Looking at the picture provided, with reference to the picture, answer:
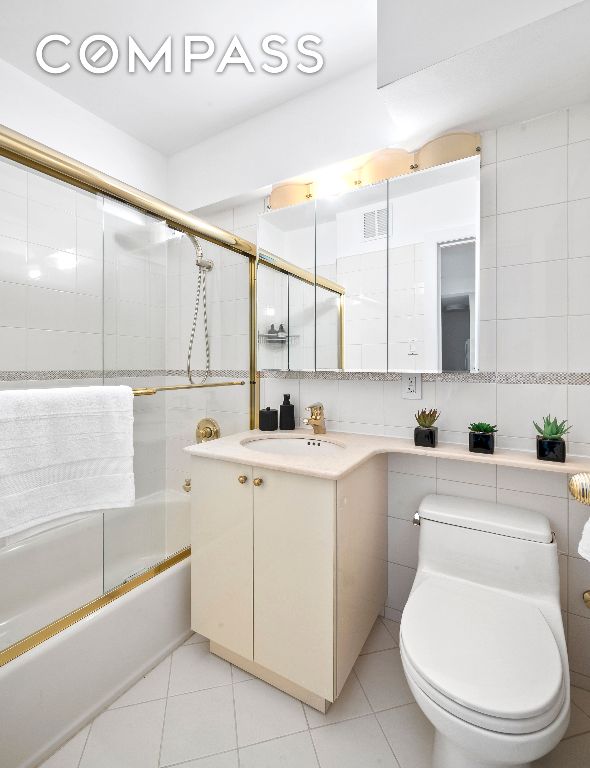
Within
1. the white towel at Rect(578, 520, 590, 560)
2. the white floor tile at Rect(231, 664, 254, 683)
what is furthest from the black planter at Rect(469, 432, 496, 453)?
the white floor tile at Rect(231, 664, 254, 683)

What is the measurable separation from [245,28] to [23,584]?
228 centimetres

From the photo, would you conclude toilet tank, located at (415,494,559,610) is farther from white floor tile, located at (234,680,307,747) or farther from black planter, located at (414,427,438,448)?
white floor tile, located at (234,680,307,747)

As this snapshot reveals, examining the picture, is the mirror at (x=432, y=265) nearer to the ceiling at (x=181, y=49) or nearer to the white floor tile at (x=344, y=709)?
the ceiling at (x=181, y=49)

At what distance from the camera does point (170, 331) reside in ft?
6.57

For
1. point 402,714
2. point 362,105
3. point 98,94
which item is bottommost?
point 402,714

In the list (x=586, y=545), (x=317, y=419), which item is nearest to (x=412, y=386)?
(x=317, y=419)

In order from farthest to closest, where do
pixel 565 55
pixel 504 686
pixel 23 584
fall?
pixel 23 584 → pixel 565 55 → pixel 504 686

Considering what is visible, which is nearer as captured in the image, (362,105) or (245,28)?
(245,28)

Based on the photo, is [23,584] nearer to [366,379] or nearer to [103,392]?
[103,392]

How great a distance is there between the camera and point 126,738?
1133 millimetres

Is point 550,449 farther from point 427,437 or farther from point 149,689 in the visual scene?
point 149,689

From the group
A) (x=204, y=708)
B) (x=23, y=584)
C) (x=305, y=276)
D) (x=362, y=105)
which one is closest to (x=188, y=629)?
(x=204, y=708)

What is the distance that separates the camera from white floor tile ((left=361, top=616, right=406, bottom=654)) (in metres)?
1.50

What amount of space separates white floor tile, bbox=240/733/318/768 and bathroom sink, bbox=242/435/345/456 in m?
0.93
